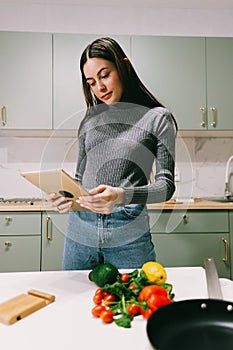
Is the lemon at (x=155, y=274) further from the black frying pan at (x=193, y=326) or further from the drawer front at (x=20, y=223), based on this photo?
the drawer front at (x=20, y=223)

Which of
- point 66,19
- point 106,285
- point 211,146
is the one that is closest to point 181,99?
point 211,146

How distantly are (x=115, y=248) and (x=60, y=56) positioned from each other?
5.38 ft

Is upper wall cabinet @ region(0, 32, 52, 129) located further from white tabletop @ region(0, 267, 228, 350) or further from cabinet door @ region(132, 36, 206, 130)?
white tabletop @ region(0, 267, 228, 350)

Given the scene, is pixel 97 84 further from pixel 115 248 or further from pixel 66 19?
pixel 66 19

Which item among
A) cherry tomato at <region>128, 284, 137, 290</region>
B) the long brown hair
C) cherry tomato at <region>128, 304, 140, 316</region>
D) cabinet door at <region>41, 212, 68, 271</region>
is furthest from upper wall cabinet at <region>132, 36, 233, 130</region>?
cherry tomato at <region>128, 304, 140, 316</region>

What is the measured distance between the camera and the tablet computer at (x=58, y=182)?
35.9 inches

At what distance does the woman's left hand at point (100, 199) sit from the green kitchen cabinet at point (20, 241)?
117 centimetres

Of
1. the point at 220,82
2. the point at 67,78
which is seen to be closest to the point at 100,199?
the point at 67,78

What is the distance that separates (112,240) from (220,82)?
1708 millimetres

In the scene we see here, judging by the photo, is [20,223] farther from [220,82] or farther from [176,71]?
[220,82]

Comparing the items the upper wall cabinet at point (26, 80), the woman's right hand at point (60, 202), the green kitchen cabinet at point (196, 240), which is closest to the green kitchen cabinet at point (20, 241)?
the upper wall cabinet at point (26, 80)

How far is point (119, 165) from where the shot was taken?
1305mm

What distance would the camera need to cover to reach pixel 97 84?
1.39 meters

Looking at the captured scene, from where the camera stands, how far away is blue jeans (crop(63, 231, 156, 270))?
1.26 m
